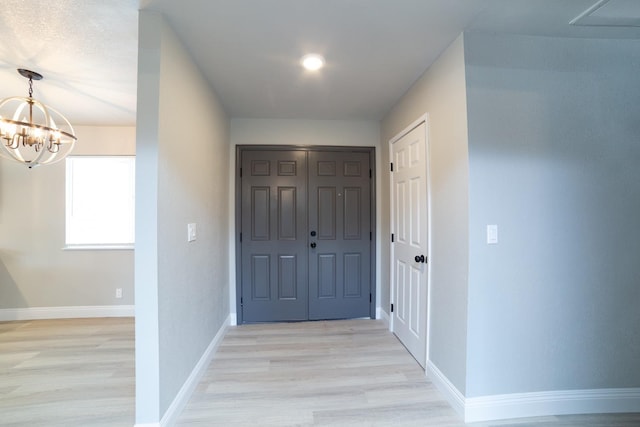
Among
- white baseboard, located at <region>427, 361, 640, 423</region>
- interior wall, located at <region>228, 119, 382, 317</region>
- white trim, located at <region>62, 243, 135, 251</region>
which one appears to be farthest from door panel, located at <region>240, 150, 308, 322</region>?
white baseboard, located at <region>427, 361, 640, 423</region>

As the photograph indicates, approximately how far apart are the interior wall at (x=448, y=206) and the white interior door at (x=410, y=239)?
0.43ft

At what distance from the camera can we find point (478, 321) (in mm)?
1612

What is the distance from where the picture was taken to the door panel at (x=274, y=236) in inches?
121

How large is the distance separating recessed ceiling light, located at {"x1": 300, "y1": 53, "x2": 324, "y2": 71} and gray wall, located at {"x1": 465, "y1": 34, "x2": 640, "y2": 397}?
97 cm

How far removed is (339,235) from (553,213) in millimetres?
1993

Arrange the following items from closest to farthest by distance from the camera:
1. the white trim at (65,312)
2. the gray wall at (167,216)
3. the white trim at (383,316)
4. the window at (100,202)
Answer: the gray wall at (167,216) → the white trim at (383,316) → the white trim at (65,312) → the window at (100,202)

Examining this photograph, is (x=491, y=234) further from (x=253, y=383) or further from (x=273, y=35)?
(x=253, y=383)

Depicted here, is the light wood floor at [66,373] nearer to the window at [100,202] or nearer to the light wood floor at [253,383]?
the light wood floor at [253,383]

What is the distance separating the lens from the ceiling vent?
1421mm

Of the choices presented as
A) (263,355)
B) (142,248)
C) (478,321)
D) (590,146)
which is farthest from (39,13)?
(590,146)

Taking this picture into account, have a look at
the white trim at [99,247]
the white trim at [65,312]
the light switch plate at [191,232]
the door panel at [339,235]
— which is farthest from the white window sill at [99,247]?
the door panel at [339,235]

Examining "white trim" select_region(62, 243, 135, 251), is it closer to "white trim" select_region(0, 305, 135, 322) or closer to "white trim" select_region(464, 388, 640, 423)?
"white trim" select_region(0, 305, 135, 322)

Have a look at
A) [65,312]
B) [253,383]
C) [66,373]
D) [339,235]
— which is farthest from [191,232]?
[65,312]

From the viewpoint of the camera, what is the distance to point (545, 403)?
166 cm
